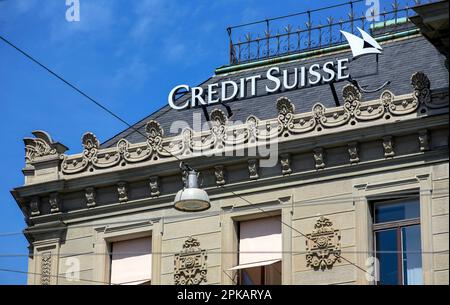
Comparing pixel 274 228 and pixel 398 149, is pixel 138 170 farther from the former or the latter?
pixel 398 149

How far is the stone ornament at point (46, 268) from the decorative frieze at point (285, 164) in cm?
704

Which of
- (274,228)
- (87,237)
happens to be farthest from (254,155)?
(87,237)

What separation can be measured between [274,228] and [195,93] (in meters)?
5.89

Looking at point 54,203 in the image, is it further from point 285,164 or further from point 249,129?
point 285,164

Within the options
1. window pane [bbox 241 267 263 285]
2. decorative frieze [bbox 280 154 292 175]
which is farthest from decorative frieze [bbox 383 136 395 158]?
window pane [bbox 241 267 263 285]

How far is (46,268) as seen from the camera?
2032 inches

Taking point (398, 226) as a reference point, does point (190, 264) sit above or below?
below

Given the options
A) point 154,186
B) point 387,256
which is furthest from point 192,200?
point 154,186

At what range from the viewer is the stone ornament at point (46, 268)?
168 feet

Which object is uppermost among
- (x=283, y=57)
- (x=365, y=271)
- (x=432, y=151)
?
(x=283, y=57)

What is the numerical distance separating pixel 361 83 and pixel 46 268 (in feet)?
32.8

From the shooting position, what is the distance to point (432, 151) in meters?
47.9

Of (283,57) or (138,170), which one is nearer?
(138,170)

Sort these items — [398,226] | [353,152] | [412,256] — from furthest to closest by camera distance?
[353,152] → [398,226] → [412,256]
